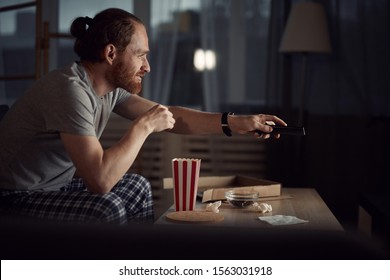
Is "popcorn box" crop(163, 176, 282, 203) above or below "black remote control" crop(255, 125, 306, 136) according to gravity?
below

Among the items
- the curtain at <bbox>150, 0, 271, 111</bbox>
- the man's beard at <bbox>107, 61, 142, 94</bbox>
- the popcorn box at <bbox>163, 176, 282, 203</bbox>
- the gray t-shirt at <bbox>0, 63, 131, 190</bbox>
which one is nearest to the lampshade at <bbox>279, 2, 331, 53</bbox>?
the curtain at <bbox>150, 0, 271, 111</bbox>

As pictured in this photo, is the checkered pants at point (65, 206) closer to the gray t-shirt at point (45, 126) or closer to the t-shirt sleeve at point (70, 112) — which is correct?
the gray t-shirt at point (45, 126)

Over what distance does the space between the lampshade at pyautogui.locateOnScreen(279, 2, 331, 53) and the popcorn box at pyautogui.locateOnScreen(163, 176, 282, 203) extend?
1259 mm

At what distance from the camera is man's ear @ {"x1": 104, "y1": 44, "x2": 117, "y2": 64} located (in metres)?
1.60

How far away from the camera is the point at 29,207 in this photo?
143 cm

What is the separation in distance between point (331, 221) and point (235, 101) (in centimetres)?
Answer: 207

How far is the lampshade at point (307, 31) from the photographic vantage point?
3021 millimetres

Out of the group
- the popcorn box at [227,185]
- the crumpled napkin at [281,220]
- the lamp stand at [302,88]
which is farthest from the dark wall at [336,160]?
the crumpled napkin at [281,220]

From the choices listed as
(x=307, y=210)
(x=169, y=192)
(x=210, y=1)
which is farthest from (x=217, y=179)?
(x=210, y=1)

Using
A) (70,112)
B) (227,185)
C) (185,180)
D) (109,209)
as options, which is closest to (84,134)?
(70,112)

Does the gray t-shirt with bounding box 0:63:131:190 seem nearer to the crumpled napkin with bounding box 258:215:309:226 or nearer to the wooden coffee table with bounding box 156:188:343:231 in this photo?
the wooden coffee table with bounding box 156:188:343:231

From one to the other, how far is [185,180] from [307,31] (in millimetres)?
1748

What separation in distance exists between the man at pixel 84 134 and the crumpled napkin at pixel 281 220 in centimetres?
33
